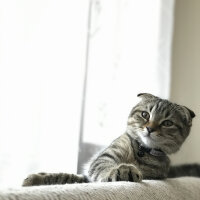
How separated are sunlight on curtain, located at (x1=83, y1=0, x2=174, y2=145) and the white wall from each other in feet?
0.59

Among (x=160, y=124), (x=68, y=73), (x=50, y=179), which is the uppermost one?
(x=68, y=73)

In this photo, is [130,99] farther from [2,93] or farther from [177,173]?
[2,93]

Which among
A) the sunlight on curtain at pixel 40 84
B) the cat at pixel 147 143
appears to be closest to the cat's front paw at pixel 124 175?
the cat at pixel 147 143

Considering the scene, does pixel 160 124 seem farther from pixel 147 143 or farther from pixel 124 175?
pixel 124 175

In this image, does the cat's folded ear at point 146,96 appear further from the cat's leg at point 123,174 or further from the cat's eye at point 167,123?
the cat's leg at point 123,174

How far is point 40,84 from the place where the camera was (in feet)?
4.03

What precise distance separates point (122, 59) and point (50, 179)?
710 millimetres

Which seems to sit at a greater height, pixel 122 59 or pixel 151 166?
pixel 122 59

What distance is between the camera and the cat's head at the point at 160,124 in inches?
44.3

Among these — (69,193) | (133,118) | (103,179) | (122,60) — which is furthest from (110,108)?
(69,193)

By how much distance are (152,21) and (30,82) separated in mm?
783

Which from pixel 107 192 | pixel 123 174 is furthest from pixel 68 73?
pixel 107 192

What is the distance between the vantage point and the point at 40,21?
48.6 inches

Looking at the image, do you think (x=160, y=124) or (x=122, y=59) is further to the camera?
(x=122, y=59)
